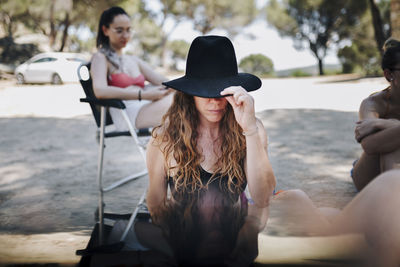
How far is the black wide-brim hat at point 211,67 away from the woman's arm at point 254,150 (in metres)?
0.11

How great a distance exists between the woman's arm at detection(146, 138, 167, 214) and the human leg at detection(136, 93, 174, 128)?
1848 millimetres

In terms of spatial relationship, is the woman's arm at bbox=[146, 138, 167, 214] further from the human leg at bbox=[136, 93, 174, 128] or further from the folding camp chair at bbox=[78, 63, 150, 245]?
the human leg at bbox=[136, 93, 174, 128]

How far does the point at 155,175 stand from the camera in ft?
6.01

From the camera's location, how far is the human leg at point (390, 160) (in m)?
2.27

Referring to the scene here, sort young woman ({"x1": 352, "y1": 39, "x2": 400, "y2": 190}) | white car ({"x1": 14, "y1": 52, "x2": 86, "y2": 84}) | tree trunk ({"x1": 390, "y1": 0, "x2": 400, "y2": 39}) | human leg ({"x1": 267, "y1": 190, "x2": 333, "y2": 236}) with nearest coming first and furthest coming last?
human leg ({"x1": 267, "y1": 190, "x2": 333, "y2": 236}) → young woman ({"x1": 352, "y1": 39, "x2": 400, "y2": 190}) → tree trunk ({"x1": 390, "y1": 0, "x2": 400, "y2": 39}) → white car ({"x1": 14, "y1": 52, "x2": 86, "y2": 84})

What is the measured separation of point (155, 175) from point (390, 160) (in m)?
1.44

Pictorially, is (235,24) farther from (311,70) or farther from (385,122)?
(385,122)

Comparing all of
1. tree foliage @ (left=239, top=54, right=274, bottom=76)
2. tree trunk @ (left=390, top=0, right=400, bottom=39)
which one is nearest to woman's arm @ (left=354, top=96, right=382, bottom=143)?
tree trunk @ (left=390, top=0, right=400, bottom=39)

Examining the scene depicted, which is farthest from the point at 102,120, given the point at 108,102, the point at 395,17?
the point at 395,17

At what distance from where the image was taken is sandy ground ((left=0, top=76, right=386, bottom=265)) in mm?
1748

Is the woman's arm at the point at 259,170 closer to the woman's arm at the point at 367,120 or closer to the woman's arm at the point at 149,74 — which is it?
the woman's arm at the point at 367,120

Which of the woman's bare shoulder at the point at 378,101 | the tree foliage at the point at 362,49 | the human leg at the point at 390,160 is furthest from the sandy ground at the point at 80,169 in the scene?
the tree foliage at the point at 362,49

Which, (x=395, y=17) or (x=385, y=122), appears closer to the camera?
(x=385, y=122)

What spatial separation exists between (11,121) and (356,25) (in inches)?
1028
